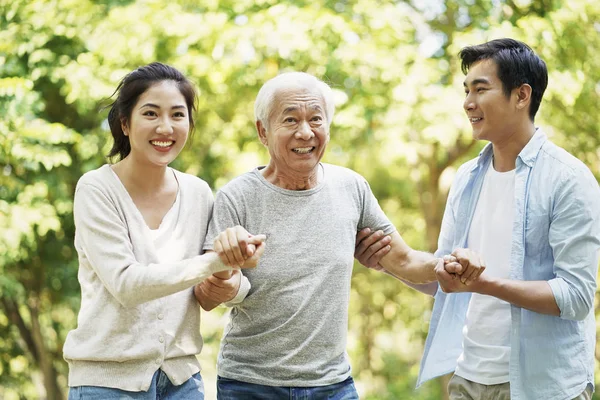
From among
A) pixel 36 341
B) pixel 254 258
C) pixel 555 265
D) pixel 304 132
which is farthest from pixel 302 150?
pixel 36 341

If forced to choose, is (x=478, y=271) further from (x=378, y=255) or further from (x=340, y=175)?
(x=340, y=175)

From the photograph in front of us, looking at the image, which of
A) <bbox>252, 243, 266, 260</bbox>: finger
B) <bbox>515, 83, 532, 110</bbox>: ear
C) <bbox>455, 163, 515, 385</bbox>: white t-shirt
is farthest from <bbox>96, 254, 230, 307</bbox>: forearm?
<bbox>515, 83, 532, 110</bbox>: ear

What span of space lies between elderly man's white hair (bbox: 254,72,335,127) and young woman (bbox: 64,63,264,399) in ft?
0.82

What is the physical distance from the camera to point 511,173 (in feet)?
8.61

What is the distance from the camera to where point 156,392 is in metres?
2.32

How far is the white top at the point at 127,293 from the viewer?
220cm

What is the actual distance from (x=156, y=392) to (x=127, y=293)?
1.17 feet

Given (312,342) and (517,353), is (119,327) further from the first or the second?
(517,353)

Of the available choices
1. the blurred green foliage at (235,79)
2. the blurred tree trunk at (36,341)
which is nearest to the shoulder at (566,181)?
the blurred green foliage at (235,79)

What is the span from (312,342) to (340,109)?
3819mm

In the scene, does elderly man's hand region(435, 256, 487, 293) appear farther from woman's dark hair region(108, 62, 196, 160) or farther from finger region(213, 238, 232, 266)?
woman's dark hair region(108, 62, 196, 160)

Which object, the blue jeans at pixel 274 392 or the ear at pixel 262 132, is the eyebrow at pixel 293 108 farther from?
the blue jeans at pixel 274 392

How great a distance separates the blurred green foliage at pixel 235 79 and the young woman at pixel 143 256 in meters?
2.89

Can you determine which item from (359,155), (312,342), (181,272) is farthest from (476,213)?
(359,155)
